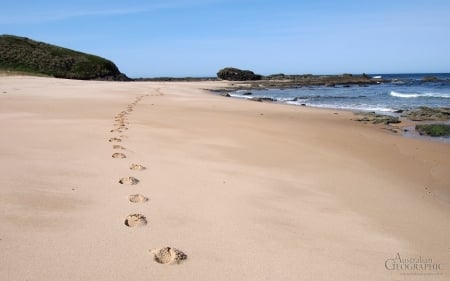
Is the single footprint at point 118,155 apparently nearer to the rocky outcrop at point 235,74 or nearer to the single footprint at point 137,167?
the single footprint at point 137,167

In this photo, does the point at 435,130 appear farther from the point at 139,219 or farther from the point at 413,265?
the point at 139,219

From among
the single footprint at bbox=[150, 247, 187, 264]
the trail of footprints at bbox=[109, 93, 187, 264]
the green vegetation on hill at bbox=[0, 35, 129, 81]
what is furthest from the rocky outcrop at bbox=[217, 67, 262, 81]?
the single footprint at bbox=[150, 247, 187, 264]

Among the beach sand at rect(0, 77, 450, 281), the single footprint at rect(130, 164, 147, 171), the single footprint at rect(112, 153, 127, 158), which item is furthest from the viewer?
the single footprint at rect(112, 153, 127, 158)

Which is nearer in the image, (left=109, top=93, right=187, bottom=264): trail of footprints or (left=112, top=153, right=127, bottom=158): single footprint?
(left=109, top=93, right=187, bottom=264): trail of footprints

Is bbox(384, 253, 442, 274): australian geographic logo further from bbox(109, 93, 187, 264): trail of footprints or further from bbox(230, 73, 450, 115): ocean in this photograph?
bbox(230, 73, 450, 115): ocean

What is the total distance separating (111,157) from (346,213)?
327cm

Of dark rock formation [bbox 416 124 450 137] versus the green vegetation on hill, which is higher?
the green vegetation on hill

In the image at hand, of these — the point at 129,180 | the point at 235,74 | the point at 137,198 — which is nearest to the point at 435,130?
the point at 129,180

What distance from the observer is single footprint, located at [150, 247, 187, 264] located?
2.89 metres

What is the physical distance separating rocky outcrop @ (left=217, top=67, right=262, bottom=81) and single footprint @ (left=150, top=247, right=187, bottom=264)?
71.2m

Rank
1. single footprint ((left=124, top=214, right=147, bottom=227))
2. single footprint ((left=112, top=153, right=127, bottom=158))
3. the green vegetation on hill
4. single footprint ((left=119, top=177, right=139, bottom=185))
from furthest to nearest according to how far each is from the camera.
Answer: the green vegetation on hill < single footprint ((left=112, top=153, right=127, bottom=158)) < single footprint ((left=119, top=177, right=139, bottom=185)) < single footprint ((left=124, top=214, right=147, bottom=227))

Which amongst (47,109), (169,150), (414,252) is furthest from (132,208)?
(47,109)

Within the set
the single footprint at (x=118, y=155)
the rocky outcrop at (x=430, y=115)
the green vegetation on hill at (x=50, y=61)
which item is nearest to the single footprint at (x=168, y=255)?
the single footprint at (x=118, y=155)

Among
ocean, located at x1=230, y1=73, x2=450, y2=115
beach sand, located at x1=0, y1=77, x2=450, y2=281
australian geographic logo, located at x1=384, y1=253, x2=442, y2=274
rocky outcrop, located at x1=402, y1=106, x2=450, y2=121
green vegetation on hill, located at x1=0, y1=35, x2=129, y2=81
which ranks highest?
green vegetation on hill, located at x1=0, y1=35, x2=129, y2=81
